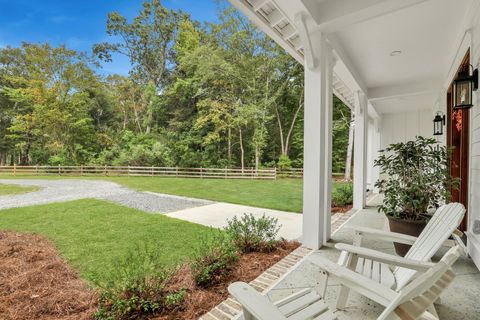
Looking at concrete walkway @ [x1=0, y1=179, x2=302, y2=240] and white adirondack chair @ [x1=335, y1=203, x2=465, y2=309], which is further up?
white adirondack chair @ [x1=335, y1=203, x2=465, y2=309]

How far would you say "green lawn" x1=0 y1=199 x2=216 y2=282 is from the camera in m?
3.09

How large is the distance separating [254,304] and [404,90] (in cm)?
567

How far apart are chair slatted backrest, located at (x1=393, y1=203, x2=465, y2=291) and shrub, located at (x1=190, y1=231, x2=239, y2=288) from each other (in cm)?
133

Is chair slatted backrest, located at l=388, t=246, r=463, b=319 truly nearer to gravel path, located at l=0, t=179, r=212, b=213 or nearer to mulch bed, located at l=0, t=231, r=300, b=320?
mulch bed, located at l=0, t=231, r=300, b=320

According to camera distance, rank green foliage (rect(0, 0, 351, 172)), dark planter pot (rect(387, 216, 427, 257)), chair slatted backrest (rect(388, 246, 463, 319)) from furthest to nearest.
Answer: green foliage (rect(0, 0, 351, 172)), dark planter pot (rect(387, 216, 427, 257)), chair slatted backrest (rect(388, 246, 463, 319))

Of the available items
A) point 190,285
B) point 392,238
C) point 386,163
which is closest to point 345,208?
point 386,163

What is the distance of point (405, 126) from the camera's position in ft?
25.5

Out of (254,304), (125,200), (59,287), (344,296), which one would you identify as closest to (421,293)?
(254,304)

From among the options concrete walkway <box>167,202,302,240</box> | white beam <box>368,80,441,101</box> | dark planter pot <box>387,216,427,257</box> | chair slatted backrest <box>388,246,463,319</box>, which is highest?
white beam <box>368,80,441,101</box>

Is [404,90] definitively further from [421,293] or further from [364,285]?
[421,293]

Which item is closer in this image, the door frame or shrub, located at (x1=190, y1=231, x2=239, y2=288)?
shrub, located at (x1=190, y1=231, x2=239, y2=288)

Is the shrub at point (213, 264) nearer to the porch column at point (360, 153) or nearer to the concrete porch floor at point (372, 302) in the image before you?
the concrete porch floor at point (372, 302)

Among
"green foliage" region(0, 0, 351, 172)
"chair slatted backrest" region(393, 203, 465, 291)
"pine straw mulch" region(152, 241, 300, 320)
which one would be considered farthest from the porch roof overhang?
"green foliage" region(0, 0, 351, 172)

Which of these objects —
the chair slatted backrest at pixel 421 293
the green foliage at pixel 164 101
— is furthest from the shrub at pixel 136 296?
the green foliage at pixel 164 101
